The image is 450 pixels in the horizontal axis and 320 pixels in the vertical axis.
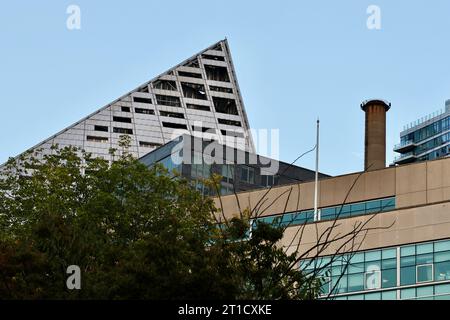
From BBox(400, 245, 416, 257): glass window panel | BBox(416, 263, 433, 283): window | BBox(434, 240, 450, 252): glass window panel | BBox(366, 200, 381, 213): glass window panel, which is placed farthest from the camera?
BBox(366, 200, 381, 213): glass window panel

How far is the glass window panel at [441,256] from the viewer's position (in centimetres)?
5668

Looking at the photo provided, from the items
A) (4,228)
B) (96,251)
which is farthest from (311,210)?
(96,251)

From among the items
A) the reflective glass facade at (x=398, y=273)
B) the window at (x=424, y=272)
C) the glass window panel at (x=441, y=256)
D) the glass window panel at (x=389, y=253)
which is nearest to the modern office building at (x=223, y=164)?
the reflective glass facade at (x=398, y=273)

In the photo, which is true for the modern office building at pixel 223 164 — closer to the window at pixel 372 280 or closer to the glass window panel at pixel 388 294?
the window at pixel 372 280

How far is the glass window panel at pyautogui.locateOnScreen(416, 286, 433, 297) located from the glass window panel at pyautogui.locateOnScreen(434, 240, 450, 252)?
1.91 meters

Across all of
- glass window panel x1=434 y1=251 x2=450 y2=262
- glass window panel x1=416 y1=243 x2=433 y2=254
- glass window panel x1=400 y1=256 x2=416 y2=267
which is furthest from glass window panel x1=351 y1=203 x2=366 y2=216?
glass window panel x1=434 y1=251 x2=450 y2=262

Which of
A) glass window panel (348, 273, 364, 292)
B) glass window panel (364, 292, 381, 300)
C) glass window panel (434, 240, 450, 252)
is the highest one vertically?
glass window panel (434, 240, 450, 252)

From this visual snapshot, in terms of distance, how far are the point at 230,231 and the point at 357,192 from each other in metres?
46.5

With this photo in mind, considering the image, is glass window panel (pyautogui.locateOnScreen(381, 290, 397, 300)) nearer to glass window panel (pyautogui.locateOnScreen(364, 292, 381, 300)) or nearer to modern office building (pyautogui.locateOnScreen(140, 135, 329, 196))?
glass window panel (pyautogui.locateOnScreen(364, 292, 381, 300))

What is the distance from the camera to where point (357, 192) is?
72.9 metres

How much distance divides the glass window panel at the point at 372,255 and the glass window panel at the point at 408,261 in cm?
125

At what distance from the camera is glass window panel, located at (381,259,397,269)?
58.8 m
